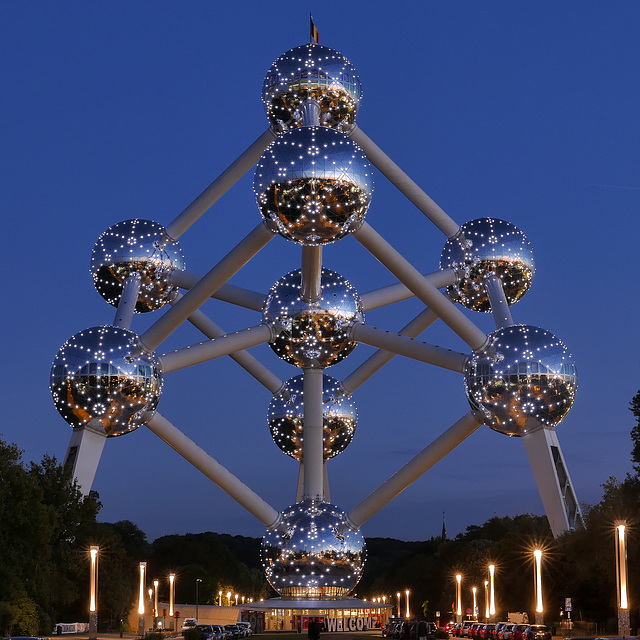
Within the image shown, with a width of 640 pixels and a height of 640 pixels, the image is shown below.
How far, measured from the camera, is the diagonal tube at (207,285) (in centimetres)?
2541

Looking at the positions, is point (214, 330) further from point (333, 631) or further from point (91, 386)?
point (333, 631)

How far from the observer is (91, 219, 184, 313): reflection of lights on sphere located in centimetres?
2905

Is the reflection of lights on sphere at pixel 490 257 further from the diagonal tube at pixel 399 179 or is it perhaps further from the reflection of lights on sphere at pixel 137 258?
the reflection of lights on sphere at pixel 137 258

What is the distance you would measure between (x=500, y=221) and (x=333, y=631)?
943 inches

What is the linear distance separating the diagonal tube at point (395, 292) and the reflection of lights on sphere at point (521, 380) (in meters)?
4.10

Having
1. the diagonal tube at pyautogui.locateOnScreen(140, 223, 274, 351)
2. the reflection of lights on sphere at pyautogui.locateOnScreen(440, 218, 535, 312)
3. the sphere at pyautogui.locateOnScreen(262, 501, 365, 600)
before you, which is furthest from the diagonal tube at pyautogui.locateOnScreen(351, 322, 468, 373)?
the sphere at pyautogui.locateOnScreen(262, 501, 365, 600)

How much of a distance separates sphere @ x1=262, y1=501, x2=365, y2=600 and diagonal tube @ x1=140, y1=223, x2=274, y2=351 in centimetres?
547

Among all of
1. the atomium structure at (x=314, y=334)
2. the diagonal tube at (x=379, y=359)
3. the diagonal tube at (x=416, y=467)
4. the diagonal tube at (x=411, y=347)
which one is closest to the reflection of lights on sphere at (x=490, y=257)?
the atomium structure at (x=314, y=334)

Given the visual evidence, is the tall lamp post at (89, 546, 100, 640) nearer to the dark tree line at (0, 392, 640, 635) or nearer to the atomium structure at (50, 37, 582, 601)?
the dark tree line at (0, 392, 640, 635)

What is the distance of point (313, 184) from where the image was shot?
22656mm

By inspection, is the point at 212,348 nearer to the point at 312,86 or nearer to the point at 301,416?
the point at 301,416

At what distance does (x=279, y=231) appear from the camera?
2350 centimetres

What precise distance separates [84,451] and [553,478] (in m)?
11.2

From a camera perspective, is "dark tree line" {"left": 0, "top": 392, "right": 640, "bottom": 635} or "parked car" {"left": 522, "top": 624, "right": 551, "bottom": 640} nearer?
"dark tree line" {"left": 0, "top": 392, "right": 640, "bottom": 635}
